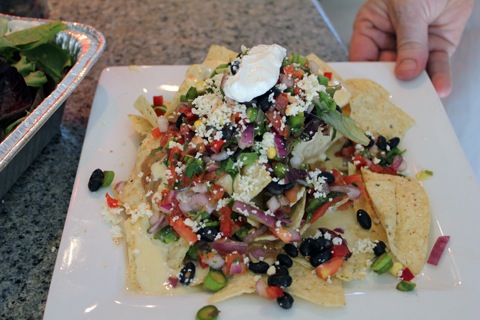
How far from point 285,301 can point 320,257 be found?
0.19 metres

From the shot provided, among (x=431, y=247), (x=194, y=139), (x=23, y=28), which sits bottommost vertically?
(x=431, y=247)

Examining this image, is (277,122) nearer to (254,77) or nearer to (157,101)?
(254,77)

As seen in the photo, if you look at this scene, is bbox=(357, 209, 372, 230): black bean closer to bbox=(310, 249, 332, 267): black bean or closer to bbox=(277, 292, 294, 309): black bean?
bbox=(310, 249, 332, 267): black bean

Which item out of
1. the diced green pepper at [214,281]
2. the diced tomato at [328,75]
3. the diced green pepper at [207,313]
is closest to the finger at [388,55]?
the diced tomato at [328,75]

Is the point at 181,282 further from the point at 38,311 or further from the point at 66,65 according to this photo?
the point at 66,65

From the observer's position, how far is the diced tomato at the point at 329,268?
1.48 m

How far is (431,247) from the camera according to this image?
1.61 metres

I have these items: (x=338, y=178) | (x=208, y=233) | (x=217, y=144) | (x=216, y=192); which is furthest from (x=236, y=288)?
(x=338, y=178)

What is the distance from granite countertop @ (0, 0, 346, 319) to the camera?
64.2 inches

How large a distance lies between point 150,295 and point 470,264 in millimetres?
936

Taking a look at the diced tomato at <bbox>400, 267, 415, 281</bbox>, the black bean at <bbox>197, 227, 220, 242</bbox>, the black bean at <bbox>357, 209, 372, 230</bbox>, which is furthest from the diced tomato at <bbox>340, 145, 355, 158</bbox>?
the black bean at <bbox>197, 227, 220, 242</bbox>

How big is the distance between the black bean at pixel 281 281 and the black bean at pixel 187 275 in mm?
219

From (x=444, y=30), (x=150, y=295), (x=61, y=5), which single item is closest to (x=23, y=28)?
(x=61, y=5)

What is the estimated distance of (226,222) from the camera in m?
1.55
